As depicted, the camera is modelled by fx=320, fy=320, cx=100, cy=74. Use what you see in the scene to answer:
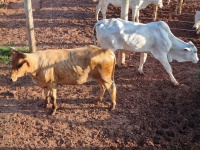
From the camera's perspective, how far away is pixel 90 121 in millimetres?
6348

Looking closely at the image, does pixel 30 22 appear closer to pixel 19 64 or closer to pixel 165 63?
pixel 19 64

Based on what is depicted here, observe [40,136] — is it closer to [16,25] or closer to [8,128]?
[8,128]

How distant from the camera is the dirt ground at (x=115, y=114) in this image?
5820 mm

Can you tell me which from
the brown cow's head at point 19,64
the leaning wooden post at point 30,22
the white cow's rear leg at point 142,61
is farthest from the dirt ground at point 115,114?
the brown cow's head at point 19,64

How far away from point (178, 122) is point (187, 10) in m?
6.76

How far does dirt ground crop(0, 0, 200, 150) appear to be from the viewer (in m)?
5.82

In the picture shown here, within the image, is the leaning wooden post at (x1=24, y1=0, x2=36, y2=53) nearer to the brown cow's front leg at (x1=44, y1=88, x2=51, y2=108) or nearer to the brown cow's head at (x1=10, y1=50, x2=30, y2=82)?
the brown cow's front leg at (x1=44, y1=88, x2=51, y2=108)

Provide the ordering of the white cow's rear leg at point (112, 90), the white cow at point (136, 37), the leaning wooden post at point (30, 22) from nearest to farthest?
the white cow's rear leg at point (112, 90)
the white cow at point (136, 37)
the leaning wooden post at point (30, 22)

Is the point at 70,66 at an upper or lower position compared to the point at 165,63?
upper

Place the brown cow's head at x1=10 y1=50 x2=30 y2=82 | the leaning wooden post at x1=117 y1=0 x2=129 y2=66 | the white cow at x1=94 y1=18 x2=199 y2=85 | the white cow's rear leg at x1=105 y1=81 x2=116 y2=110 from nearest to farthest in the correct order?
the brown cow's head at x1=10 y1=50 x2=30 y2=82, the white cow's rear leg at x1=105 y1=81 x2=116 y2=110, the white cow at x1=94 y1=18 x2=199 y2=85, the leaning wooden post at x1=117 y1=0 x2=129 y2=66

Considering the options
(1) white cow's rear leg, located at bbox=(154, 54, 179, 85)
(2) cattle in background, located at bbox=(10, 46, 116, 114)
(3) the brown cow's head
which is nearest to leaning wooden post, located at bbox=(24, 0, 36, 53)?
(2) cattle in background, located at bbox=(10, 46, 116, 114)

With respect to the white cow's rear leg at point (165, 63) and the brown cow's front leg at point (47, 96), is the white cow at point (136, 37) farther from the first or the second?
the brown cow's front leg at point (47, 96)

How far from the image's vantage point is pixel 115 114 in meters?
6.56

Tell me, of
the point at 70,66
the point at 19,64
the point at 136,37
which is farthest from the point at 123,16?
the point at 19,64
